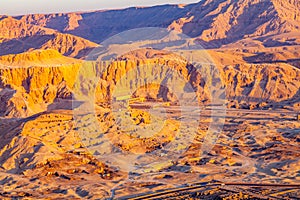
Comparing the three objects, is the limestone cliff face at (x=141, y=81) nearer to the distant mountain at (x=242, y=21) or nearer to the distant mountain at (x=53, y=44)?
the distant mountain at (x=53, y=44)

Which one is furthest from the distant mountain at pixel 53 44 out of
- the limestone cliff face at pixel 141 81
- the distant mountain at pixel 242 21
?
the limestone cliff face at pixel 141 81

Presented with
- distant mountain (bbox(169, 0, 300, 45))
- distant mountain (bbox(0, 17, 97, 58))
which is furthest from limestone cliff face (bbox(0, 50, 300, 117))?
distant mountain (bbox(169, 0, 300, 45))

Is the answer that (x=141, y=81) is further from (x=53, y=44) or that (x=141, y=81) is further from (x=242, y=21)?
(x=242, y=21)

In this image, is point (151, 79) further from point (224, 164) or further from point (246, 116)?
point (224, 164)

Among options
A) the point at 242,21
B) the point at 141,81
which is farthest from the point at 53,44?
the point at 242,21

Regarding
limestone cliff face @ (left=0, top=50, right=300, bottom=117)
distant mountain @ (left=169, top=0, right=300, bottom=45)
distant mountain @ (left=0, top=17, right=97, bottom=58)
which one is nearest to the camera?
limestone cliff face @ (left=0, top=50, right=300, bottom=117)

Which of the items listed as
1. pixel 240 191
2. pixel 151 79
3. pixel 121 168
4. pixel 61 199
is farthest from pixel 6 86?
pixel 240 191

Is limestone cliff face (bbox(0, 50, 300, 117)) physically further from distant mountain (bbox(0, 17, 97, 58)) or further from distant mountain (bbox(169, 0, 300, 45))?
distant mountain (bbox(169, 0, 300, 45))

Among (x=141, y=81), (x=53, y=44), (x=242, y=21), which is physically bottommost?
(x=141, y=81)
